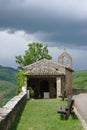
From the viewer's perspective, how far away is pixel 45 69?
131ft

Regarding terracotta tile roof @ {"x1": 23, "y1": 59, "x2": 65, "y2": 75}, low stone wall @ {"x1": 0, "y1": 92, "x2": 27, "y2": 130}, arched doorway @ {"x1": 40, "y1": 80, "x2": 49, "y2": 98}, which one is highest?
terracotta tile roof @ {"x1": 23, "y1": 59, "x2": 65, "y2": 75}

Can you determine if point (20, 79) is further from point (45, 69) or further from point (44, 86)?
point (44, 86)

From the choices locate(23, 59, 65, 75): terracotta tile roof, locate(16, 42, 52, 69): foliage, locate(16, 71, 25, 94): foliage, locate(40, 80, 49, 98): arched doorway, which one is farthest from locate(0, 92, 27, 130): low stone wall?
locate(16, 42, 52, 69): foliage

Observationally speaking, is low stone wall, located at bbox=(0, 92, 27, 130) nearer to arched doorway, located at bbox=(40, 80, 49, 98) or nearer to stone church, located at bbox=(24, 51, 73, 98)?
stone church, located at bbox=(24, 51, 73, 98)

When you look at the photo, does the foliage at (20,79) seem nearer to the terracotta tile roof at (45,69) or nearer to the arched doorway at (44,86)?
the terracotta tile roof at (45,69)

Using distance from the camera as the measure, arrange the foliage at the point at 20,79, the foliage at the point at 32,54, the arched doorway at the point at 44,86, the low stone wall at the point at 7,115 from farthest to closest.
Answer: the foliage at the point at 32,54, the arched doorway at the point at 44,86, the foliage at the point at 20,79, the low stone wall at the point at 7,115

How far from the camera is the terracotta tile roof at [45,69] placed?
39.6m

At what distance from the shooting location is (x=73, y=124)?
623 inches

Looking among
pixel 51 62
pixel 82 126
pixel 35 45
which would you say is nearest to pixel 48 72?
pixel 51 62

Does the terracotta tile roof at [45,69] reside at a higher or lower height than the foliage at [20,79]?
higher

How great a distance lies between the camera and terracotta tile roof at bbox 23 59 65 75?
130 ft

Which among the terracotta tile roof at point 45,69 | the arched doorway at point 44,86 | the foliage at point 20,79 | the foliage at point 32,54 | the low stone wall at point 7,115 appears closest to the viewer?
the low stone wall at point 7,115

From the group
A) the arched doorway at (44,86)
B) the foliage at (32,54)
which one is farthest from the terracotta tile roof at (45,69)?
the foliage at (32,54)

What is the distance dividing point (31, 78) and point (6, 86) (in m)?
153
